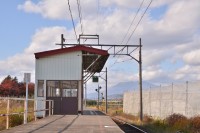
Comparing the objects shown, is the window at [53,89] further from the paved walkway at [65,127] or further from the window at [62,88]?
the paved walkway at [65,127]

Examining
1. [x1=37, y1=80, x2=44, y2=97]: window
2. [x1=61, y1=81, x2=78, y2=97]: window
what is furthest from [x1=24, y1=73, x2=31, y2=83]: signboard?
[x1=61, y1=81, x2=78, y2=97]: window

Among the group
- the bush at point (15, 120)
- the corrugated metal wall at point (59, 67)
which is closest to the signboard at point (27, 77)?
the bush at point (15, 120)

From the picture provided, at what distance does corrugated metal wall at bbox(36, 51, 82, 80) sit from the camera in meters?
28.5

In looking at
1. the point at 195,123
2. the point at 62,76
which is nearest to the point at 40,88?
the point at 62,76

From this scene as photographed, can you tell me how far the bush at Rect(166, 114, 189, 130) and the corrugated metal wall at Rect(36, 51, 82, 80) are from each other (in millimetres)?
7344

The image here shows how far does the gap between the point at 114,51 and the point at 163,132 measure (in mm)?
13717

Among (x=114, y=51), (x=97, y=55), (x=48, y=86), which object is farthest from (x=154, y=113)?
(x=48, y=86)

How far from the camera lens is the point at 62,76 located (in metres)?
28.6

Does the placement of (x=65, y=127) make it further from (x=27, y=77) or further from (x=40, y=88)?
(x=40, y=88)

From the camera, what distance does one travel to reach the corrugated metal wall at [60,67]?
93.6 ft

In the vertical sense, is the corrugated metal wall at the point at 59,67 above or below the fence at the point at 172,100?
above

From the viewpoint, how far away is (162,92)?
104 ft

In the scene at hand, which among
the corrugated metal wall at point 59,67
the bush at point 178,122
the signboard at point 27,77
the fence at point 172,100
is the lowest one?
the bush at point 178,122

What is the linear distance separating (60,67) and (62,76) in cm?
67
